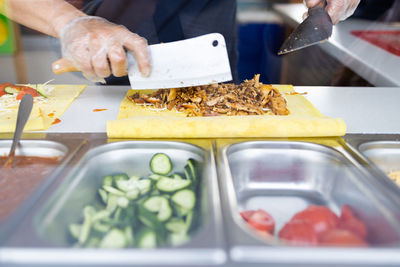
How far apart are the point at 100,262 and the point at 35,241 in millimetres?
133

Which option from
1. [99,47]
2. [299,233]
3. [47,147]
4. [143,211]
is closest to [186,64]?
[99,47]

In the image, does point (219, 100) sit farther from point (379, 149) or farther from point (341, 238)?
point (341, 238)

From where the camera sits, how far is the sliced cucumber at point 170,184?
2.95 ft

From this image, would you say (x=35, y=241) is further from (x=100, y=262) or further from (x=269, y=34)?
(x=269, y=34)

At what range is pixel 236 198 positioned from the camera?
86cm

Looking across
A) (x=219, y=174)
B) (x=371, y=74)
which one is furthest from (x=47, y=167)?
(x=371, y=74)

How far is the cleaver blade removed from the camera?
127cm

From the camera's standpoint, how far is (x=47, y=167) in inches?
37.9

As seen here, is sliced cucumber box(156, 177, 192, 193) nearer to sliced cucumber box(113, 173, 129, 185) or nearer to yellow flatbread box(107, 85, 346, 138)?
sliced cucumber box(113, 173, 129, 185)

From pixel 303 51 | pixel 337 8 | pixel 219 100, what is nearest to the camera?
pixel 219 100

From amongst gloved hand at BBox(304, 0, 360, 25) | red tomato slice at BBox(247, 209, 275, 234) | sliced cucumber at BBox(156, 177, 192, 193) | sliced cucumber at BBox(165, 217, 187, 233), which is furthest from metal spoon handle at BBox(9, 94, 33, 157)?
gloved hand at BBox(304, 0, 360, 25)

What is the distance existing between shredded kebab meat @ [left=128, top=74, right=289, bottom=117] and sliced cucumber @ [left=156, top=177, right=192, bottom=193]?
1.29 ft

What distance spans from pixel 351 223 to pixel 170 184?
447 mm

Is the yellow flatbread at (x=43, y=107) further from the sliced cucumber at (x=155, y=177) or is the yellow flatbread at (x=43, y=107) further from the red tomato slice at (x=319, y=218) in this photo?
the red tomato slice at (x=319, y=218)
